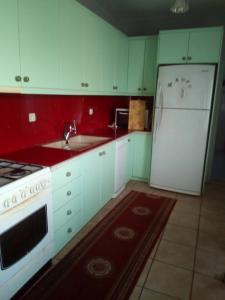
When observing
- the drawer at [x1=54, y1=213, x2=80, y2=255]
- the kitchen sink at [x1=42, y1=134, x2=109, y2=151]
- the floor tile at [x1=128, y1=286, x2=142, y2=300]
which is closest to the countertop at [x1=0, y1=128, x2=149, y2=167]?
the kitchen sink at [x1=42, y1=134, x2=109, y2=151]

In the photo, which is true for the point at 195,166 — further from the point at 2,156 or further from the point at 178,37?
the point at 2,156

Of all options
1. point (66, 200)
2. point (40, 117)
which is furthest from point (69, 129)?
point (66, 200)

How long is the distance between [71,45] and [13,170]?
133 centimetres

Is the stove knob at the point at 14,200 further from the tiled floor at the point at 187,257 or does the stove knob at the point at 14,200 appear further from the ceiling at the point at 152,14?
the ceiling at the point at 152,14

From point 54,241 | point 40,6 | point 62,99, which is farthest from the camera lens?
point 62,99

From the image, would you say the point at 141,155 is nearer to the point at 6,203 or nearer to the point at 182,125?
the point at 182,125

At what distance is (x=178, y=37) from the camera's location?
310cm

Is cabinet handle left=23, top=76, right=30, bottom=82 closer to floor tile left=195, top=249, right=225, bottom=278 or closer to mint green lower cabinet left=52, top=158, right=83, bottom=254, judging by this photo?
mint green lower cabinet left=52, top=158, right=83, bottom=254

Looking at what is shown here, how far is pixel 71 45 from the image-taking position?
2225 millimetres

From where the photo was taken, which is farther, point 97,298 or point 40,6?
point 40,6

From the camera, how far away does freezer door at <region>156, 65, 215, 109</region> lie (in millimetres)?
3008

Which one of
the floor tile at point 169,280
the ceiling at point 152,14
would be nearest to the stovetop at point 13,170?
the floor tile at point 169,280

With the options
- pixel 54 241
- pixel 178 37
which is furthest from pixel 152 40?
pixel 54 241

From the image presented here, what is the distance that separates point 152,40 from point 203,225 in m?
2.64
